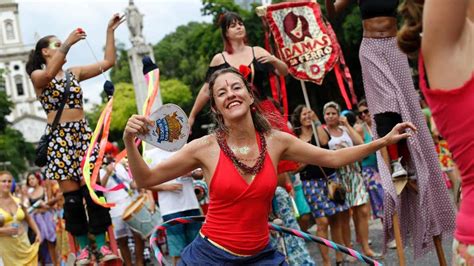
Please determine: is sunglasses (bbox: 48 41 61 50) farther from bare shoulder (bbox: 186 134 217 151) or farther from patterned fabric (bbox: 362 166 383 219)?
patterned fabric (bbox: 362 166 383 219)

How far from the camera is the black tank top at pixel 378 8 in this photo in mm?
5887

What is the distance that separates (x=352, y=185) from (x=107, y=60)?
140 inches

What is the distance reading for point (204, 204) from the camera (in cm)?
945

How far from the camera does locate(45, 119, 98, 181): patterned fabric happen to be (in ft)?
21.5

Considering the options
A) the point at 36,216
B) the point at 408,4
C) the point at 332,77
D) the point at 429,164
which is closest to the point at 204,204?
the point at 429,164

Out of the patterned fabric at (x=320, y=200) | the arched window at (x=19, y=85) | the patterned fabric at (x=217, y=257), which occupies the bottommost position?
the arched window at (x=19, y=85)

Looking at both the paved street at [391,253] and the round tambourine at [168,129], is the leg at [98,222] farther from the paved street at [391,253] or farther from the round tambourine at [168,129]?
the paved street at [391,253]

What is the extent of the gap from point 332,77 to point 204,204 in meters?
24.7

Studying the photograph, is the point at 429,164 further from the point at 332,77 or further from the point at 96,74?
the point at 332,77

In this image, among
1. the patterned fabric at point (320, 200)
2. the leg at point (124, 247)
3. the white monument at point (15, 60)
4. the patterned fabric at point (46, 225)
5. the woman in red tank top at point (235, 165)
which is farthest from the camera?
the white monument at point (15, 60)

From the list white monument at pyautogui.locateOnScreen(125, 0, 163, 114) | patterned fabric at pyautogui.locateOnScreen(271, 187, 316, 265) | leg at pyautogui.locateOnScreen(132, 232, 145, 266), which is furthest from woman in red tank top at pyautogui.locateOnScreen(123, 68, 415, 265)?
white monument at pyautogui.locateOnScreen(125, 0, 163, 114)

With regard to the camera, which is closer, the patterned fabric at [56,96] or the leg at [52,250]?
the patterned fabric at [56,96]

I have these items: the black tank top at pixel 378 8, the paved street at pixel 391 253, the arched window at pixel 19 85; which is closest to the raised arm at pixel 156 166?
the black tank top at pixel 378 8

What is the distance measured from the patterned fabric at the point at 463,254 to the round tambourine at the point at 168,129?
2061 millimetres
